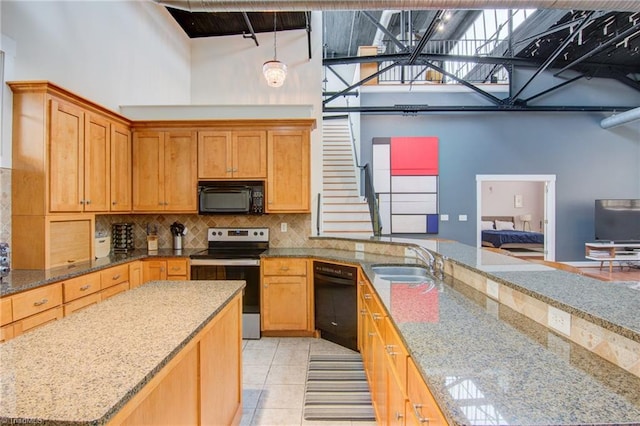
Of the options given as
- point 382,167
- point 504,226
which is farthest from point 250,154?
point 504,226

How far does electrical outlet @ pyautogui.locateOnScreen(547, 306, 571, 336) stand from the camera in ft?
4.28

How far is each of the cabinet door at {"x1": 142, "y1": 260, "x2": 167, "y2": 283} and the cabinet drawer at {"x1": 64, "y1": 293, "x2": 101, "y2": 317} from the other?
2.57 ft

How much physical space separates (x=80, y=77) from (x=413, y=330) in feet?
13.3

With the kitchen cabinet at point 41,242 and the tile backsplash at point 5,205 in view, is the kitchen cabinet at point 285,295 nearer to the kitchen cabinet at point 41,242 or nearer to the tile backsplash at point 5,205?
the kitchen cabinet at point 41,242

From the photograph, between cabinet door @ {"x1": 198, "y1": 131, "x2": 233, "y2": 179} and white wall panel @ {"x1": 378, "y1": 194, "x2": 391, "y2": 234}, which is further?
white wall panel @ {"x1": 378, "y1": 194, "x2": 391, "y2": 234}

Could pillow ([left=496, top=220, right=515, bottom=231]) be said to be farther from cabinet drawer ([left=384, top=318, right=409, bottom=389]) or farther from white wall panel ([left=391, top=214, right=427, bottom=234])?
cabinet drawer ([left=384, top=318, right=409, bottom=389])

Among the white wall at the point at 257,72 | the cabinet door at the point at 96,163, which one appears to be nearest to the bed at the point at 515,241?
the white wall at the point at 257,72

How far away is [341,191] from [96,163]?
4419 millimetres

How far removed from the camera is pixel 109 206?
3.49m

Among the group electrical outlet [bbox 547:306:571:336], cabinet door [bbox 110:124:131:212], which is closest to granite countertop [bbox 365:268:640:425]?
electrical outlet [bbox 547:306:571:336]

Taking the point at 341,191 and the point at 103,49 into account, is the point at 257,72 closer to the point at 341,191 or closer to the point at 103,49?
the point at 103,49

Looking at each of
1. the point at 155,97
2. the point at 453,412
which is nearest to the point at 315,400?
the point at 453,412

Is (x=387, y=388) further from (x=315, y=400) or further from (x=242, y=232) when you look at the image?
(x=242, y=232)

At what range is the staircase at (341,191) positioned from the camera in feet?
19.0
